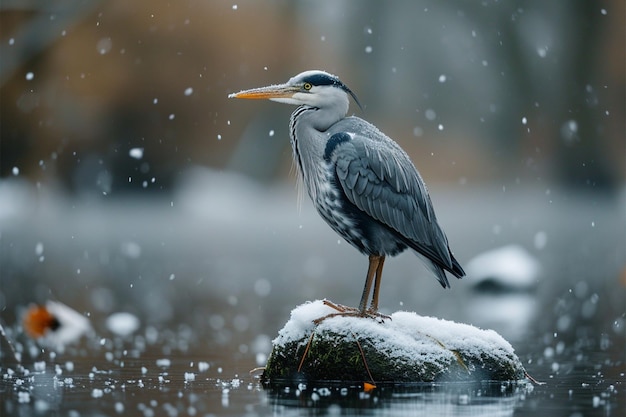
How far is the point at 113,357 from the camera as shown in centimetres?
988

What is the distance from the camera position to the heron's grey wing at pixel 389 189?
8.14 meters

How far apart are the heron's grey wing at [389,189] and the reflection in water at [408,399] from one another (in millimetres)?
958

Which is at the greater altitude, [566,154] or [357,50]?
[357,50]

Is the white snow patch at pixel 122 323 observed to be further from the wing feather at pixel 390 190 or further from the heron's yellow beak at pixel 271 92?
the wing feather at pixel 390 190

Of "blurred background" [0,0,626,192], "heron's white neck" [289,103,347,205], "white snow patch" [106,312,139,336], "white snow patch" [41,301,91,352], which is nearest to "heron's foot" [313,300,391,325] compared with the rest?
"heron's white neck" [289,103,347,205]

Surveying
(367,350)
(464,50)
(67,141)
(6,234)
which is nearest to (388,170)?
(367,350)

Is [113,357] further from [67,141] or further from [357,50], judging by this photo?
[357,50]

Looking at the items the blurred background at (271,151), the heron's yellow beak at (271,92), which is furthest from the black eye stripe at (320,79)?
the blurred background at (271,151)

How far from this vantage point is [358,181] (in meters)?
8.12

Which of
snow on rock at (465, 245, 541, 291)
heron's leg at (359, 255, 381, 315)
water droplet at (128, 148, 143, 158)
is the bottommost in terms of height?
heron's leg at (359, 255, 381, 315)

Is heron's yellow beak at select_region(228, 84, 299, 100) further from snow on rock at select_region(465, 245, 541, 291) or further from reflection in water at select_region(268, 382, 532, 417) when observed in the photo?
snow on rock at select_region(465, 245, 541, 291)

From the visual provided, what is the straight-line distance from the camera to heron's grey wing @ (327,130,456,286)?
8.14 meters

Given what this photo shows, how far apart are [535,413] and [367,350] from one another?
4.80ft

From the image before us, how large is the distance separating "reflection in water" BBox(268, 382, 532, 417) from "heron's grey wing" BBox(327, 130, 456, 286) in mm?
958
